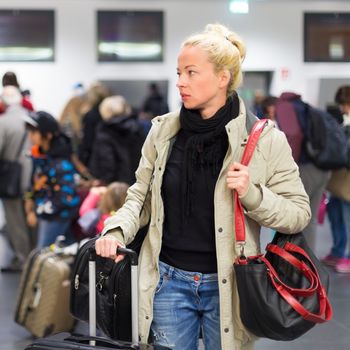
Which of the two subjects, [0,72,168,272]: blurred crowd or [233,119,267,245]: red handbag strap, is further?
[0,72,168,272]: blurred crowd

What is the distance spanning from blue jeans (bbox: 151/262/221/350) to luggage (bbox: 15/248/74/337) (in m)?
2.46

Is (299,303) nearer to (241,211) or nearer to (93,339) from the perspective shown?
(241,211)

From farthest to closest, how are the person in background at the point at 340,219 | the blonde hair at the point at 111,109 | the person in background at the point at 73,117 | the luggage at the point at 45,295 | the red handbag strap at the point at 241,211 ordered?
the person in background at the point at 73,117 < the blonde hair at the point at 111,109 < the person in background at the point at 340,219 < the luggage at the point at 45,295 < the red handbag strap at the point at 241,211

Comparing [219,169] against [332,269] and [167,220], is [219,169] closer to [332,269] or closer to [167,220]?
[167,220]

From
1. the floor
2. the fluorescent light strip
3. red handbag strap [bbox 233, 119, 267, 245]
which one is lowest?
the floor

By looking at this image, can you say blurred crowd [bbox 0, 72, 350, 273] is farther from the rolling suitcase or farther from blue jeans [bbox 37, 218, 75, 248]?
the rolling suitcase

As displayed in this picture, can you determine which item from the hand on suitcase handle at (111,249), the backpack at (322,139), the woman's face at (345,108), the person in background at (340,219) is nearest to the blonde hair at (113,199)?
the backpack at (322,139)

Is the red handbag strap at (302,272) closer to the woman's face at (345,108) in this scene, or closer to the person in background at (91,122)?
the woman's face at (345,108)

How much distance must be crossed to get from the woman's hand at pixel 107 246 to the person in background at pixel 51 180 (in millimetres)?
3750

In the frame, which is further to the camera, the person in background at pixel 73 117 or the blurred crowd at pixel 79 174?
the person in background at pixel 73 117

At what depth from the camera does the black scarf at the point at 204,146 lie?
261cm

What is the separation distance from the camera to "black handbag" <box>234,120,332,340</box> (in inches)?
97.7

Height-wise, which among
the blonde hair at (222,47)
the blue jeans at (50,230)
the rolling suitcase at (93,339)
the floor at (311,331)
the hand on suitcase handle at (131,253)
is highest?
the blonde hair at (222,47)

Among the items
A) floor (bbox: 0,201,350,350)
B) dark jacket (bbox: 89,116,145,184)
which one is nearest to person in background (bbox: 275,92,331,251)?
floor (bbox: 0,201,350,350)
